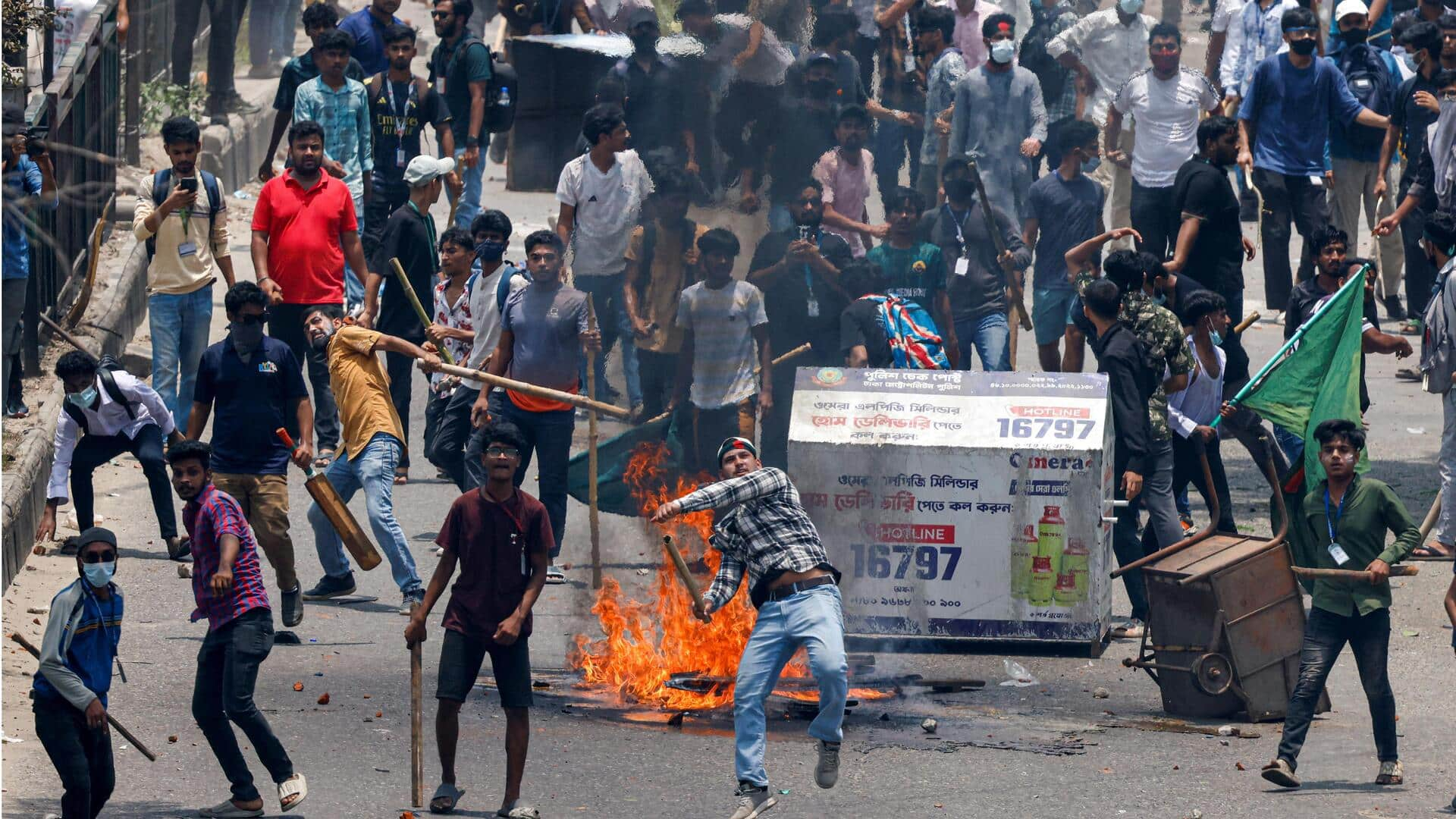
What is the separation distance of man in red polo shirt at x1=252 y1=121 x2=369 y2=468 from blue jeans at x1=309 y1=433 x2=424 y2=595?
1.71 meters

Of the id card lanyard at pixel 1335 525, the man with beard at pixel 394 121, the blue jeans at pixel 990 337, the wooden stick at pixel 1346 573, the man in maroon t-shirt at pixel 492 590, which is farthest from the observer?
the man with beard at pixel 394 121

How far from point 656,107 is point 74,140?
3.98 metres

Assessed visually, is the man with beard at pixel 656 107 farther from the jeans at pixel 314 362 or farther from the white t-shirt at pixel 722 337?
the jeans at pixel 314 362

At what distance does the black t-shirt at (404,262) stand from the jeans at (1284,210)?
588 cm

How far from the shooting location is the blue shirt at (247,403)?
1011 cm

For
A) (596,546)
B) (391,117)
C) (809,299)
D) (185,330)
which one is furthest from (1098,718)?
(391,117)

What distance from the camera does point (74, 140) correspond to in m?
13.9

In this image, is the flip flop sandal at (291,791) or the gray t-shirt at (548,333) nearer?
the flip flop sandal at (291,791)

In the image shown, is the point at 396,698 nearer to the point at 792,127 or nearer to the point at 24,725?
the point at 24,725

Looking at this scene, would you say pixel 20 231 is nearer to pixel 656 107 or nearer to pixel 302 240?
pixel 302 240

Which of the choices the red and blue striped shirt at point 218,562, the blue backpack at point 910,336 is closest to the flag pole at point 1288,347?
the blue backpack at point 910,336

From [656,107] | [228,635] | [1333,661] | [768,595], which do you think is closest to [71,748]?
[228,635]

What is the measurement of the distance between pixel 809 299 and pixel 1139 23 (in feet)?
17.1

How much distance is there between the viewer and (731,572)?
823cm
